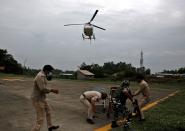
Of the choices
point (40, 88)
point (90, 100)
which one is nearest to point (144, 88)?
point (90, 100)

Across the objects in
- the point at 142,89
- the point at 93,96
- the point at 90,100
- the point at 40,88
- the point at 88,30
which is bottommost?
the point at 90,100

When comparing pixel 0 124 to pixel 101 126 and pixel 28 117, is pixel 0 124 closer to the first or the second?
pixel 28 117

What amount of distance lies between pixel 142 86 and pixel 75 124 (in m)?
3.03

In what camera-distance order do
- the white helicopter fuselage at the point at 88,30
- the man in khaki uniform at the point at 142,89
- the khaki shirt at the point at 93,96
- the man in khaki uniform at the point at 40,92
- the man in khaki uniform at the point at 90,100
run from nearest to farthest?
1. the man in khaki uniform at the point at 40,92
2. the man in khaki uniform at the point at 90,100
3. the khaki shirt at the point at 93,96
4. the man in khaki uniform at the point at 142,89
5. the white helicopter fuselage at the point at 88,30

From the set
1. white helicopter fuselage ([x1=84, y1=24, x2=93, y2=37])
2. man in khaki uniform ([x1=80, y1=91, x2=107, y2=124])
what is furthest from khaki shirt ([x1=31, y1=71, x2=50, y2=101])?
white helicopter fuselage ([x1=84, y1=24, x2=93, y2=37])

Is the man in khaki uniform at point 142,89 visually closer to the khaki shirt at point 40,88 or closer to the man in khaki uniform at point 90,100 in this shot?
the man in khaki uniform at point 90,100

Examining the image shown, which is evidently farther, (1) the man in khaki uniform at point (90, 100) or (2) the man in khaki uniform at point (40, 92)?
(1) the man in khaki uniform at point (90, 100)

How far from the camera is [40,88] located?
998cm

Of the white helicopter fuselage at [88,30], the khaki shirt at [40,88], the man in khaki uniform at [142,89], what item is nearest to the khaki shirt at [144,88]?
the man in khaki uniform at [142,89]

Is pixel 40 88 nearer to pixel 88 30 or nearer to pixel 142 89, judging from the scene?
pixel 142 89

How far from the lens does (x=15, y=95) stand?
1961 centimetres

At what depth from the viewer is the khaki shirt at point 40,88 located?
10.0 meters

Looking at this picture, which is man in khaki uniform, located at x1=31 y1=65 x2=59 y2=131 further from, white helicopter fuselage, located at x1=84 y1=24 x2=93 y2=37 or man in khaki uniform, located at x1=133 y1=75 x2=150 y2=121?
white helicopter fuselage, located at x1=84 y1=24 x2=93 y2=37

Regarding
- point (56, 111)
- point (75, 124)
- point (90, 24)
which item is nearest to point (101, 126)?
point (75, 124)
